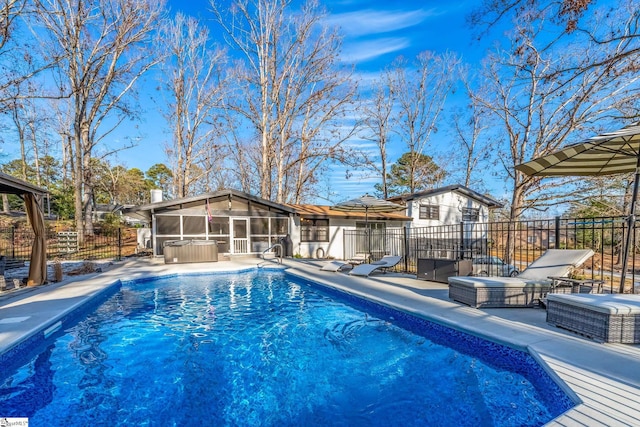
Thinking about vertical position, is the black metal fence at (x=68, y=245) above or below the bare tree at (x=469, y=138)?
below

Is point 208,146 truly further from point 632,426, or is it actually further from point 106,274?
point 632,426

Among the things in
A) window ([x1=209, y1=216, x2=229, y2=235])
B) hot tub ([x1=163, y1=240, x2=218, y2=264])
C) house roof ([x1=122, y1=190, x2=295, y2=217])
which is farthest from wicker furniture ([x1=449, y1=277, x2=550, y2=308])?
window ([x1=209, y1=216, x2=229, y2=235])

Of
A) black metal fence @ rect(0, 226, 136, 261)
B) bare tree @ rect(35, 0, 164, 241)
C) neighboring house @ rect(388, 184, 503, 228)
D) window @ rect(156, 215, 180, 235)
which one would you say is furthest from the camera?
neighboring house @ rect(388, 184, 503, 228)

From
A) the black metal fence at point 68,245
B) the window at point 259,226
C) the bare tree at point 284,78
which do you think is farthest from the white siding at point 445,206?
the black metal fence at point 68,245

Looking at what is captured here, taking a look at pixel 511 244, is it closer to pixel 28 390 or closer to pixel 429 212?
pixel 429 212

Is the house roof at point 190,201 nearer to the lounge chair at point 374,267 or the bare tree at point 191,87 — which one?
the lounge chair at point 374,267

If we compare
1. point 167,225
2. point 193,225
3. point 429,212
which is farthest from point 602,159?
point 429,212

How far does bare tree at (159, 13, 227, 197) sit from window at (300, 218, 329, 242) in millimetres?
9074

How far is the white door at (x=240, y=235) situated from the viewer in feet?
48.1

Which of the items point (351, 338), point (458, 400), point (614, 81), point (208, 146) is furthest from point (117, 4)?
point (614, 81)

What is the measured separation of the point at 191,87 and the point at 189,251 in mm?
13430

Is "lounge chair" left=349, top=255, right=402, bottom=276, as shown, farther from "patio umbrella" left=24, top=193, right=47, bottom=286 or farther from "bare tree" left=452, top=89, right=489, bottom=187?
"bare tree" left=452, top=89, right=489, bottom=187

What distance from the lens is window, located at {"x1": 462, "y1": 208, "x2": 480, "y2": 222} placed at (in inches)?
830

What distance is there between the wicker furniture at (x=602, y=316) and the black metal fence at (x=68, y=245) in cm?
1483
